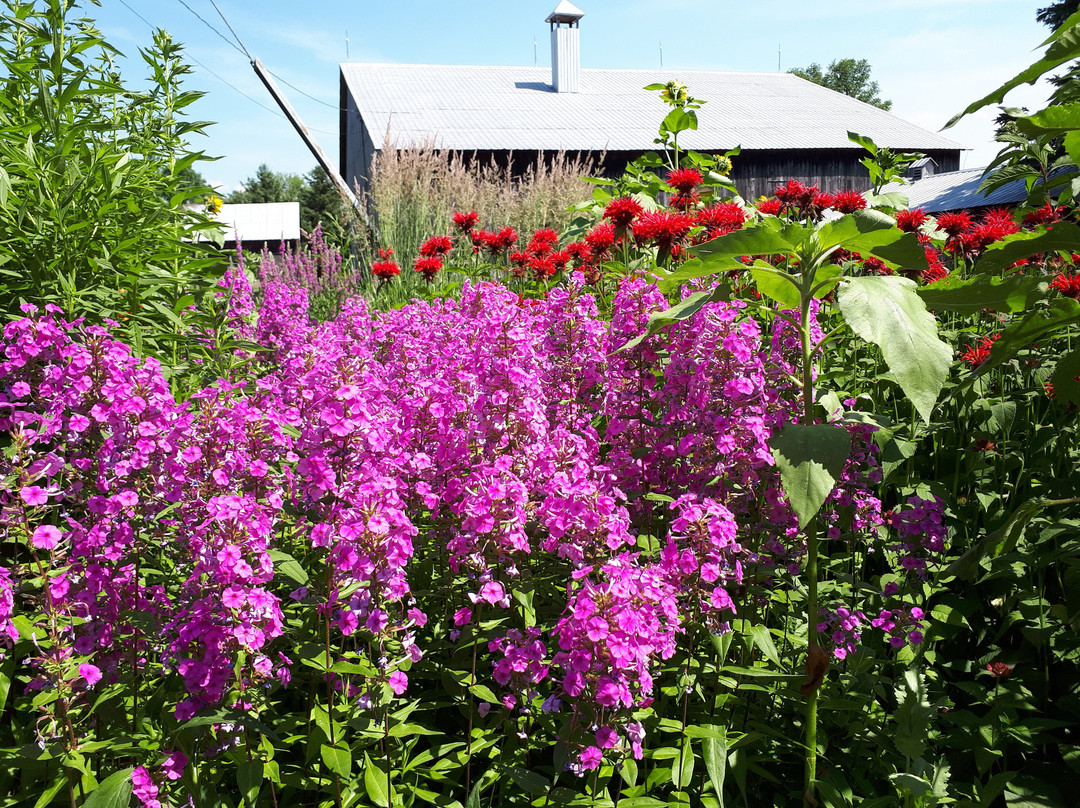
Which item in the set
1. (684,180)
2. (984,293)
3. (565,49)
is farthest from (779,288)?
(565,49)

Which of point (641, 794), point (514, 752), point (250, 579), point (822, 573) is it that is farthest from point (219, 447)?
point (822, 573)

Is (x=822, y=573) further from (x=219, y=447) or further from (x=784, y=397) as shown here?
(x=219, y=447)

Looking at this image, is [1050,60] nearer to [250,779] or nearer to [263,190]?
[250,779]

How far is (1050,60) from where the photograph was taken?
124 centimetres

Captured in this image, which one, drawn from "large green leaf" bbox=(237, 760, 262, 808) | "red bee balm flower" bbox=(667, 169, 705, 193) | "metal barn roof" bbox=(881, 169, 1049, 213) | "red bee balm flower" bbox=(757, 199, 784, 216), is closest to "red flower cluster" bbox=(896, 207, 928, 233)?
"red bee balm flower" bbox=(757, 199, 784, 216)

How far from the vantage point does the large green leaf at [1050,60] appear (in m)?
1.22

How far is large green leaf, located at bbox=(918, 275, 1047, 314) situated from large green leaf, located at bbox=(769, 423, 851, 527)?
334mm

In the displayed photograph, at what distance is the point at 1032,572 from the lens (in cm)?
272

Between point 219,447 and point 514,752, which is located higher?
point 219,447

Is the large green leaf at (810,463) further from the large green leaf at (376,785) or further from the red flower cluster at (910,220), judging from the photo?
the red flower cluster at (910,220)

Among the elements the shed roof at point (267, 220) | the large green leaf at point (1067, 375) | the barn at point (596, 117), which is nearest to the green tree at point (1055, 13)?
the barn at point (596, 117)

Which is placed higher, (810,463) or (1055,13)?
(1055,13)

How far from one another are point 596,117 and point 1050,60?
94.0 feet

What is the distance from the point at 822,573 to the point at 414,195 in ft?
23.7
